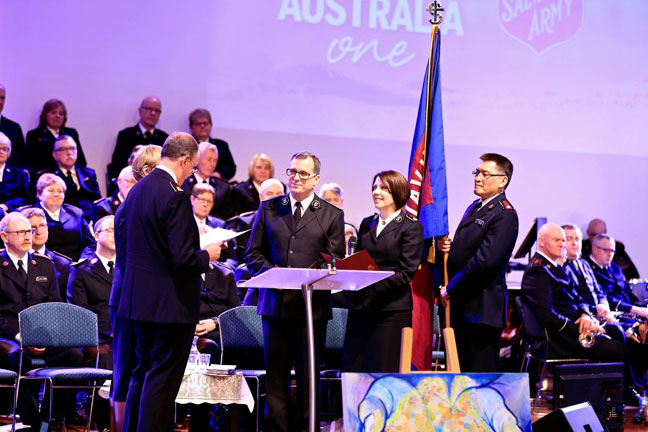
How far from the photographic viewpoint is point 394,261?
470 centimetres

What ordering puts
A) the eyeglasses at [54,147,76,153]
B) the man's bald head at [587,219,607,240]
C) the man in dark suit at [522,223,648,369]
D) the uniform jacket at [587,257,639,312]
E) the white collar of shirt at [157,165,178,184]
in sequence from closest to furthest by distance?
Answer: 1. the white collar of shirt at [157,165,178,184]
2. the man in dark suit at [522,223,648,369]
3. the eyeglasses at [54,147,76,153]
4. the uniform jacket at [587,257,639,312]
5. the man's bald head at [587,219,607,240]

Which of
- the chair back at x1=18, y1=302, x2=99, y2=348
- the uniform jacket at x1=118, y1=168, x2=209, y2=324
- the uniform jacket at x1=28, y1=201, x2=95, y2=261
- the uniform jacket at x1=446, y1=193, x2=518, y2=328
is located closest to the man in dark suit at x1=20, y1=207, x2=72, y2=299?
the uniform jacket at x1=28, y1=201, x2=95, y2=261

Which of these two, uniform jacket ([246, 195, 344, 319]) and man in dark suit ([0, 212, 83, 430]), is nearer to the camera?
uniform jacket ([246, 195, 344, 319])

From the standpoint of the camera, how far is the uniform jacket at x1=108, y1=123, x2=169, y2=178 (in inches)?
328

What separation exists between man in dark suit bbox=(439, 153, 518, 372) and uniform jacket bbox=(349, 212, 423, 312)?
276 millimetres

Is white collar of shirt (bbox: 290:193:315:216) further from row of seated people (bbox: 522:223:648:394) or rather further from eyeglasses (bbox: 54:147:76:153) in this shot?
eyeglasses (bbox: 54:147:76:153)

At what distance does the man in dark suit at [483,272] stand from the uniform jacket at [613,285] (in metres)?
4.00

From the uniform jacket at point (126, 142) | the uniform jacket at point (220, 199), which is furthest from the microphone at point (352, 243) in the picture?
the uniform jacket at point (126, 142)

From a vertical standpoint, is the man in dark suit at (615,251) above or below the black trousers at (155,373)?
above

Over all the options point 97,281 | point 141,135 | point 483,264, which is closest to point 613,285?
point 483,264

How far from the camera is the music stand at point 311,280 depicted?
145 inches

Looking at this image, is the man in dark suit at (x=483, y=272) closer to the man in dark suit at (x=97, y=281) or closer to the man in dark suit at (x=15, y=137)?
the man in dark suit at (x=97, y=281)

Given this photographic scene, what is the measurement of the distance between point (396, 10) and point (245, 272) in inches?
160

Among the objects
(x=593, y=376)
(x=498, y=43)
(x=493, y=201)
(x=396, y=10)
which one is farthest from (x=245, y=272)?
(x=498, y=43)
